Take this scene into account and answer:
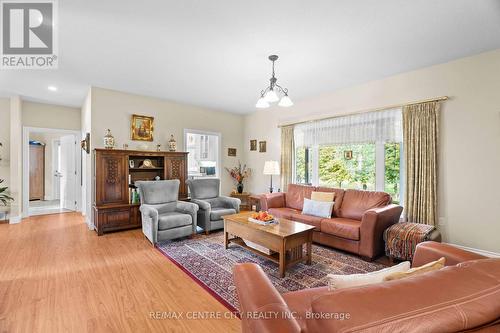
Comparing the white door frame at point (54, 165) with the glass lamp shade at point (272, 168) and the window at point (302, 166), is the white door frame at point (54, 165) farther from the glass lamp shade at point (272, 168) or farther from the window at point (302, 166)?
the window at point (302, 166)

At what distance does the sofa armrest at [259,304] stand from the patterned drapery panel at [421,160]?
10.8 ft

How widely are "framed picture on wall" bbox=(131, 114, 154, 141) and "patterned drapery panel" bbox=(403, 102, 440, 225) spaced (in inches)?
190

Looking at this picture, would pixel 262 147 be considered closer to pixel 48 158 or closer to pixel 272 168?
pixel 272 168

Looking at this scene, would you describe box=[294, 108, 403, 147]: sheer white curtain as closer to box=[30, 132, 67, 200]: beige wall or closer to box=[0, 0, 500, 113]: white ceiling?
box=[0, 0, 500, 113]: white ceiling

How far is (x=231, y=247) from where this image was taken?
3477 mm

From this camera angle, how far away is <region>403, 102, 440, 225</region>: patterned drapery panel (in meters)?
3.39

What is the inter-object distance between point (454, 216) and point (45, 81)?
6.90 meters

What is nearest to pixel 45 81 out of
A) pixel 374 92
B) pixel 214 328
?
pixel 214 328

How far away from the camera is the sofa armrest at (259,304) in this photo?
0.96m

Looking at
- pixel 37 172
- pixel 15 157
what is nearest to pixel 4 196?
pixel 15 157

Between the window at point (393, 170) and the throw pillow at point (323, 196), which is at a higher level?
the window at point (393, 170)

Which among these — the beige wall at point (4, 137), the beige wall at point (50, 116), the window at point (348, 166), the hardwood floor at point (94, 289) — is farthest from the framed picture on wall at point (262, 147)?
the beige wall at point (4, 137)

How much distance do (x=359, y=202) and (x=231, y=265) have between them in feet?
7.37

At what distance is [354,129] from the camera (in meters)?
4.29
